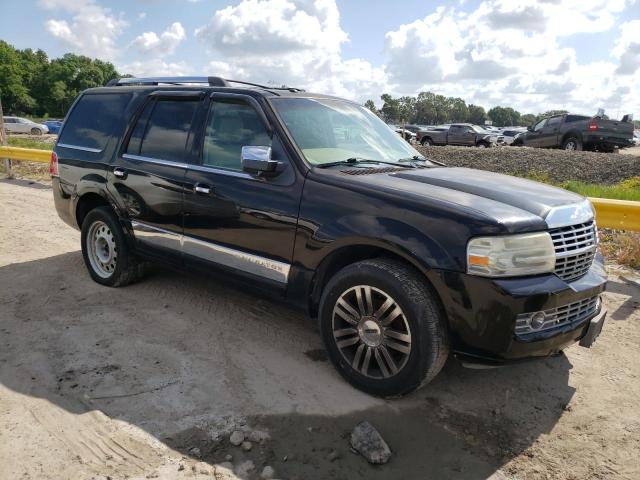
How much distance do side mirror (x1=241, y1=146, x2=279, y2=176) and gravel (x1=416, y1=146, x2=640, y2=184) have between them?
887 centimetres

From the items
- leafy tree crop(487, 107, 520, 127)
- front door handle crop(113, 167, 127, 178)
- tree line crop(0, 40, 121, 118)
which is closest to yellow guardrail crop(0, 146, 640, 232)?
front door handle crop(113, 167, 127, 178)

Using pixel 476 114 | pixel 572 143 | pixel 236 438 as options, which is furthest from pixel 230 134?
pixel 476 114

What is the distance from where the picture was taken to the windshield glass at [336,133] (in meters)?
3.88

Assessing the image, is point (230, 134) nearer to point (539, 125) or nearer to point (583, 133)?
point (583, 133)

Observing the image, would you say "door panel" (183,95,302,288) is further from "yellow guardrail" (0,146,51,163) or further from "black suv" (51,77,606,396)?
"yellow guardrail" (0,146,51,163)

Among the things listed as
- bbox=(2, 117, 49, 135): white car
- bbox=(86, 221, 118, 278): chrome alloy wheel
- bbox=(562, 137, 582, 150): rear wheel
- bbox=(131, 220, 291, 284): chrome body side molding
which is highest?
bbox=(562, 137, 582, 150): rear wheel

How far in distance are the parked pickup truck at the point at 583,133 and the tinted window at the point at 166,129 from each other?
1657cm

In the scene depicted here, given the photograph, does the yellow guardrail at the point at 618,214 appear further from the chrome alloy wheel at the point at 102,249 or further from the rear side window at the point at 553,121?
the rear side window at the point at 553,121

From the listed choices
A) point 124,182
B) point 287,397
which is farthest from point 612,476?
point 124,182

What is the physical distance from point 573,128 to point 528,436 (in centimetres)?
1720

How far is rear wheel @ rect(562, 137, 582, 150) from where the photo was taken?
17906 mm

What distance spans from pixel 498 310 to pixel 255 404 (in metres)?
1.56

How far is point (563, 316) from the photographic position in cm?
312

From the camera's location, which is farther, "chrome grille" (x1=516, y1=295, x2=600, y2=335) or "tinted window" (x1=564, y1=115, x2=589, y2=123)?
"tinted window" (x1=564, y1=115, x2=589, y2=123)
